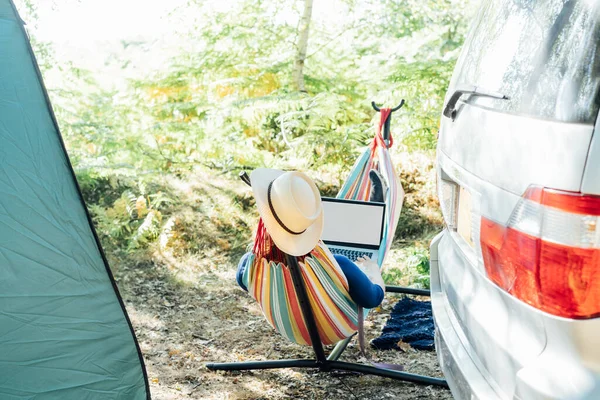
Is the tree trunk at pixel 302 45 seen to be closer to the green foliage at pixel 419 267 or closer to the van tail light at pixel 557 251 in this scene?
the green foliage at pixel 419 267

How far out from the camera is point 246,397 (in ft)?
8.71

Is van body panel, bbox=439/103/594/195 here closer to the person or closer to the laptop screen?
the person

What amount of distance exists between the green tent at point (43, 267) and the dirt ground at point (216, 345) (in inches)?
22.9

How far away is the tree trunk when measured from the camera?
584cm

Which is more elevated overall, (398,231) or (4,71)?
(4,71)

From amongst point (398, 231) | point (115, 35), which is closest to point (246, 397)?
point (398, 231)

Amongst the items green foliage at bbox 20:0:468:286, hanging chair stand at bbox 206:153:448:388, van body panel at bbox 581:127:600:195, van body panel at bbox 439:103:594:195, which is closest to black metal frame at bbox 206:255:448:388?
hanging chair stand at bbox 206:153:448:388

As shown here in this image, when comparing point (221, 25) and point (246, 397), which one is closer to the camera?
point (246, 397)

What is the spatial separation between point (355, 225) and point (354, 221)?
0.07ft

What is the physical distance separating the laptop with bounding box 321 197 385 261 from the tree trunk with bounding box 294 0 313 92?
110 inches

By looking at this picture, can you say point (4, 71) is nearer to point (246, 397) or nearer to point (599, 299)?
point (246, 397)

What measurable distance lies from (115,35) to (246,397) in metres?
4.84

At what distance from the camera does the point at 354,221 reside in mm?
3318

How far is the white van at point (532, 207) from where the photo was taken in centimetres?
117
